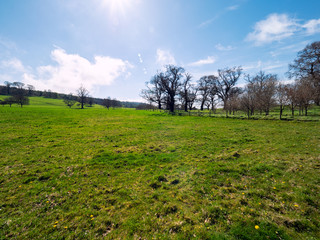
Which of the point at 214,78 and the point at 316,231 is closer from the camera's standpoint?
the point at 316,231

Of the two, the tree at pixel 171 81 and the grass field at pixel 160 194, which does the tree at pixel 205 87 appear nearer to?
the tree at pixel 171 81

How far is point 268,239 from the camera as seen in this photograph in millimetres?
3037

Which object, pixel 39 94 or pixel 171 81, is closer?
pixel 171 81

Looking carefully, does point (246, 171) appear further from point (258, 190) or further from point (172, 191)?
point (172, 191)

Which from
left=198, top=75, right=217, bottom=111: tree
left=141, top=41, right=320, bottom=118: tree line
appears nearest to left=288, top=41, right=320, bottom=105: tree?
left=141, top=41, right=320, bottom=118: tree line

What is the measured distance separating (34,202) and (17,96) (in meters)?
75.6

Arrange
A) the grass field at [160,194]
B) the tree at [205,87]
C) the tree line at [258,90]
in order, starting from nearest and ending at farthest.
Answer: the grass field at [160,194] < the tree line at [258,90] < the tree at [205,87]

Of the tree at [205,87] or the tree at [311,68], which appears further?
the tree at [205,87]

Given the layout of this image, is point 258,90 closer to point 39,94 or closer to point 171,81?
point 171,81

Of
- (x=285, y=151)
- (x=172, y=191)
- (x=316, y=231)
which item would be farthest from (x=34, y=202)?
(x=285, y=151)

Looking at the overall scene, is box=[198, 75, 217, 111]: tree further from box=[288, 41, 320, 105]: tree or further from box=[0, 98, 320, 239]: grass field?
box=[0, 98, 320, 239]: grass field

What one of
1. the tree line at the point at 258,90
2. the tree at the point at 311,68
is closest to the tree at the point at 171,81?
the tree line at the point at 258,90

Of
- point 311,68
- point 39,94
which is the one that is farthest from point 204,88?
point 39,94

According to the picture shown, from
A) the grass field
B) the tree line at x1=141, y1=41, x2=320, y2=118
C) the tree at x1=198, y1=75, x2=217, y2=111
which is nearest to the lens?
the grass field
